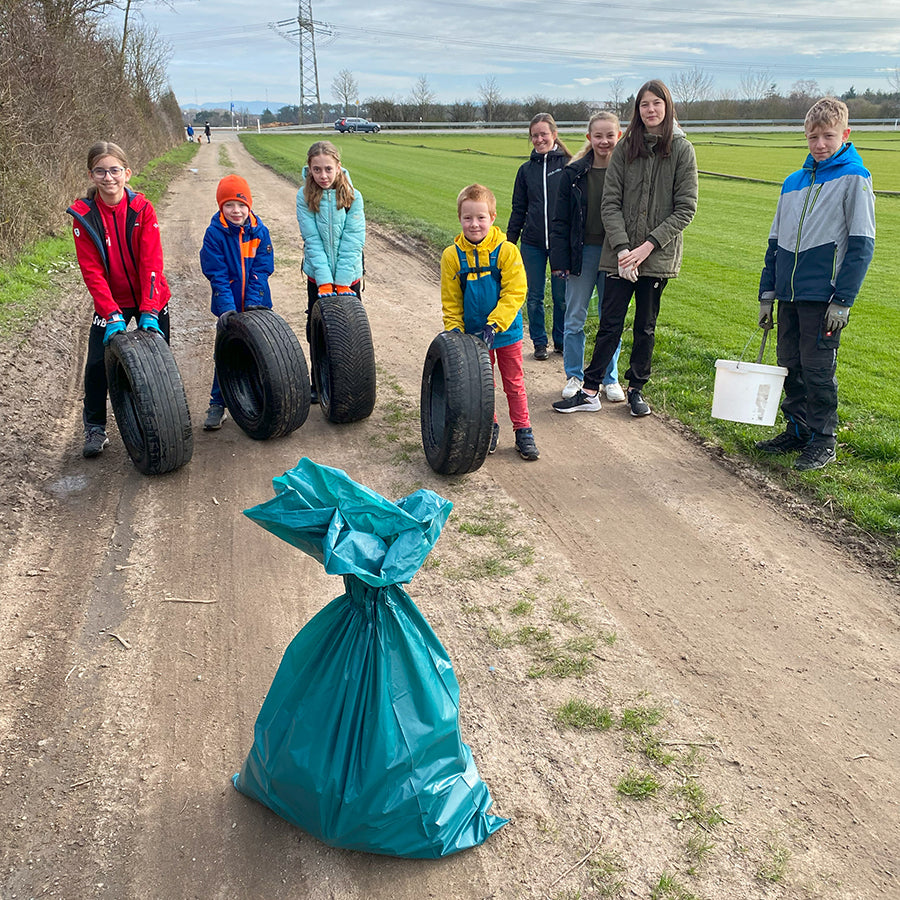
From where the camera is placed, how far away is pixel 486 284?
5.15 metres

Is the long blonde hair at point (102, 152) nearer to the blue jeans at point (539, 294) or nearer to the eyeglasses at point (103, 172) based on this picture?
the eyeglasses at point (103, 172)

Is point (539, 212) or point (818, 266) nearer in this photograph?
Result: point (818, 266)

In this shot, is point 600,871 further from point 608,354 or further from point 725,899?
point 608,354

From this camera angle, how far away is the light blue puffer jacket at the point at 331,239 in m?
6.07

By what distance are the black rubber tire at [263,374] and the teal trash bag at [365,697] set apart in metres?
3.27

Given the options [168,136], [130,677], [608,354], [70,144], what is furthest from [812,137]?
[168,136]

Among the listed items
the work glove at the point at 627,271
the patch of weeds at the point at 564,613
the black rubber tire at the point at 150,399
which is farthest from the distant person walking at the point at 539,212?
the patch of weeds at the point at 564,613

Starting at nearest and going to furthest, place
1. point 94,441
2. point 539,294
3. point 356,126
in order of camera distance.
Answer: point 94,441 < point 539,294 < point 356,126

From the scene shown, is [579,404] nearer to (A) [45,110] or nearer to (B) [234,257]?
(B) [234,257]

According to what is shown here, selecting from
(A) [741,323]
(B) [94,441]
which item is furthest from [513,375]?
(A) [741,323]

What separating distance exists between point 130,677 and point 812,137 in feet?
16.8

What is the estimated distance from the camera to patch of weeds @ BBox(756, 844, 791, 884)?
2.45 m

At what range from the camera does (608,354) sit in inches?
249

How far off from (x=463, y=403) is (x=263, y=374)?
5.49 ft
